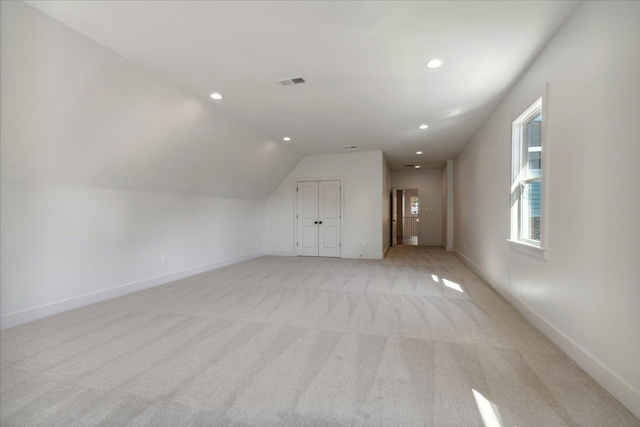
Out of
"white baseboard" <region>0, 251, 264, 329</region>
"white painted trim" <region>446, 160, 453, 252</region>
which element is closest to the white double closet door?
"white baseboard" <region>0, 251, 264, 329</region>

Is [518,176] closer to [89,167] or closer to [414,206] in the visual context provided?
[89,167]

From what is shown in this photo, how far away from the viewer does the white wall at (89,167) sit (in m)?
2.57

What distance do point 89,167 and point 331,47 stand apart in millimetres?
3208

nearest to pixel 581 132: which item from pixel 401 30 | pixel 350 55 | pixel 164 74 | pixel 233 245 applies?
pixel 401 30

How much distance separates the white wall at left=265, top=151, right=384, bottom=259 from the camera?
7.56 meters

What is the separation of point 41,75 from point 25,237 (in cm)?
176

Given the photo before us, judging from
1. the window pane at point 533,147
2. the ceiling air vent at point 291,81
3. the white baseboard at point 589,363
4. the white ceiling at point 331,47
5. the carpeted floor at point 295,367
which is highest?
the white ceiling at point 331,47

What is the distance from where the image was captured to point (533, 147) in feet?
11.1

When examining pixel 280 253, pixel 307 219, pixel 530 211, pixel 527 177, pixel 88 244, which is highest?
pixel 527 177

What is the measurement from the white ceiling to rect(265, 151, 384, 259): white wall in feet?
9.97

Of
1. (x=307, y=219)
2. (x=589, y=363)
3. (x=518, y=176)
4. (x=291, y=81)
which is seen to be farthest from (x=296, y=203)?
(x=589, y=363)

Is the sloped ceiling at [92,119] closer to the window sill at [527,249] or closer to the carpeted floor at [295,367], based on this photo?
the carpeted floor at [295,367]

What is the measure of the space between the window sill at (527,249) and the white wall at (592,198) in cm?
8

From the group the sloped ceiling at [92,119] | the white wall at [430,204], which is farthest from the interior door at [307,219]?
the white wall at [430,204]
